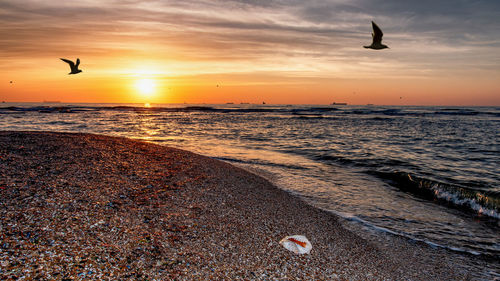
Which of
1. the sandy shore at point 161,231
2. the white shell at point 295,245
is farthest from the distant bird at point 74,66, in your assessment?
the white shell at point 295,245

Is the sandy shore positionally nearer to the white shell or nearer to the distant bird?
the white shell

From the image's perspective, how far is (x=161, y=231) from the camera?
511 cm

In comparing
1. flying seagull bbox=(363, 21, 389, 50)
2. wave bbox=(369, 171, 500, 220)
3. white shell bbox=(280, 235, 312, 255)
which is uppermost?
flying seagull bbox=(363, 21, 389, 50)

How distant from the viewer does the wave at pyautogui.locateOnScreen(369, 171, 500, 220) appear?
9117mm

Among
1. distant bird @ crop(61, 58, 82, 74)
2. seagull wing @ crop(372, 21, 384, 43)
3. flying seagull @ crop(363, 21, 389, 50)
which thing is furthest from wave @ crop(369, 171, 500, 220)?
distant bird @ crop(61, 58, 82, 74)

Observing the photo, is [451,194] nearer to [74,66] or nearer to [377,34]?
[377,34]

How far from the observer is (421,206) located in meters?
9.33

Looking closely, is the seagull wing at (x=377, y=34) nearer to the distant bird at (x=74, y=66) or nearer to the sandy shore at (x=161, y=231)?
the sandy shore at (x=161, y=231)

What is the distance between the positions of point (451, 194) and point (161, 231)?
10408mm

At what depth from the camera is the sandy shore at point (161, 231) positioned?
4043 mm

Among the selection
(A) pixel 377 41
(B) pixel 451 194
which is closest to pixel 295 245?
(B) pixel 451 194

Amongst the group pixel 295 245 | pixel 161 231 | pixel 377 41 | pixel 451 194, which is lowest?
pixel 451 194

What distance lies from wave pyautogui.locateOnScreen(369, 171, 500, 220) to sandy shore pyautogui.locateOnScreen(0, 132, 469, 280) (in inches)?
171

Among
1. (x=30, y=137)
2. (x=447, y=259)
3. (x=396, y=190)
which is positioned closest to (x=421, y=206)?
(x=396, y=190)
